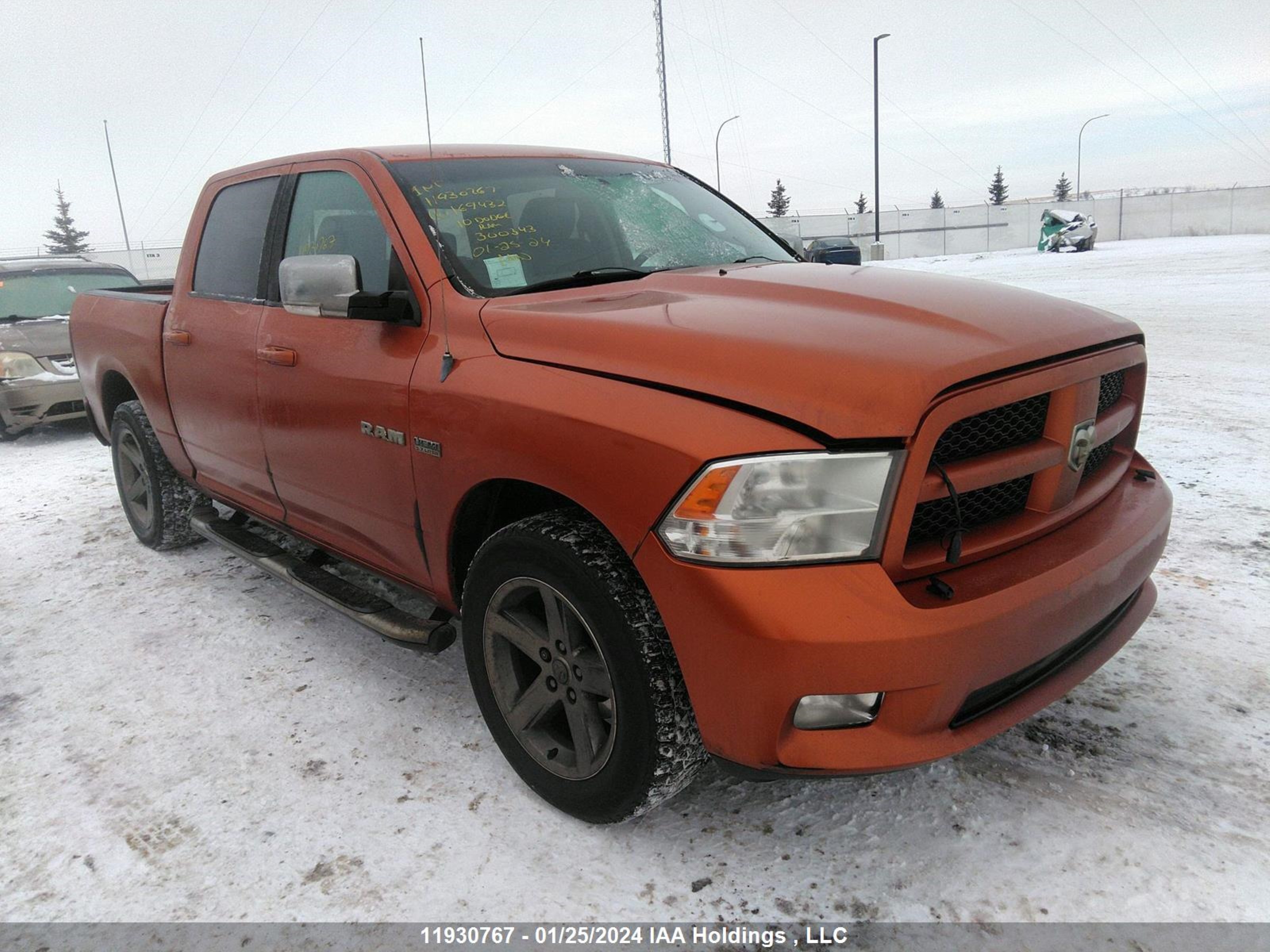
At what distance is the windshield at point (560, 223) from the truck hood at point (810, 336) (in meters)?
0.22

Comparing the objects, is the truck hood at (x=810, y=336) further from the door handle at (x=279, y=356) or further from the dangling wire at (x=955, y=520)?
the door handle at (x=279, y=356)

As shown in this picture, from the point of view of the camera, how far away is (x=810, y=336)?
202cm

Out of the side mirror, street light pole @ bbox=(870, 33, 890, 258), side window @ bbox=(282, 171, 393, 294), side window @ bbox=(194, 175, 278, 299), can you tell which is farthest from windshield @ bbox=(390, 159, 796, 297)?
street light pole @ bbox=(870, 33, 890, 258)

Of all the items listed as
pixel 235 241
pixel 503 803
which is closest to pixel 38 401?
pixel 235 241

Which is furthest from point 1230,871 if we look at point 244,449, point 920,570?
point 244,449

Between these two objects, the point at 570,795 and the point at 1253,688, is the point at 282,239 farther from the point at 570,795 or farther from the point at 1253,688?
the point at 1253,688

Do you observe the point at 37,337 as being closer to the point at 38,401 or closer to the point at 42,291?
the point at 38,401

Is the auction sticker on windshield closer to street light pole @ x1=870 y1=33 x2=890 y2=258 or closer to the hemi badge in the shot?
the hemi badge

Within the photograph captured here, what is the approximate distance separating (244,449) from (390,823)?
5.99ft

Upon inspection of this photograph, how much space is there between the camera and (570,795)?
2.29m

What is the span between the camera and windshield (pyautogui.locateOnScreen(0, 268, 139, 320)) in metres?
8.31

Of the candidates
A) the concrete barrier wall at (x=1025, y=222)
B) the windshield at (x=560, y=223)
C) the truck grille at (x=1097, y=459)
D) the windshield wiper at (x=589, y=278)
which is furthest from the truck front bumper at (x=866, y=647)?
the concrete barrier wall at (x=1025, y=222)

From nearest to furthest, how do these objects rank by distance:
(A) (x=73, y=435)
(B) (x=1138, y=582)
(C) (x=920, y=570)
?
(C) (x=920, y=570)
(B) (x=1138, y=582)
(A) (x=73, y=435)

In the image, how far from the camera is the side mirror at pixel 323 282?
103 inches
